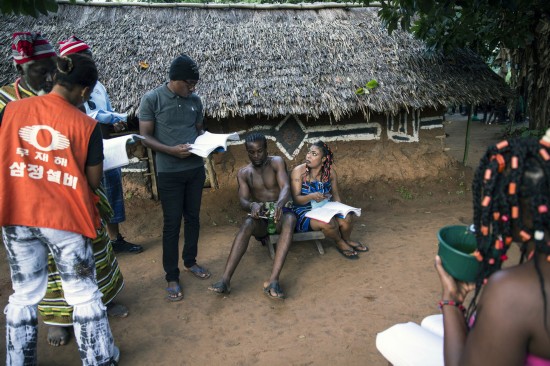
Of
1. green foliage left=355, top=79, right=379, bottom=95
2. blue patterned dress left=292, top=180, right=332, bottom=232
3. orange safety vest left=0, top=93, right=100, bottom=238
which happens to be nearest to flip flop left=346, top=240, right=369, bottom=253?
blue patterned dress left=292, top=180, right=332, bottom=232

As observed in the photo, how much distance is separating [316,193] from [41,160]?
2648 mm

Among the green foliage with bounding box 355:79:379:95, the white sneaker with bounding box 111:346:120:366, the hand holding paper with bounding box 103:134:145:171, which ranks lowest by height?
the white sneaker with bounding box 111:346:120:366

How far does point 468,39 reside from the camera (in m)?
5.51

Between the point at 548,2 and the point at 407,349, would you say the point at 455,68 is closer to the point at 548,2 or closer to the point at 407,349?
the point at 548,2

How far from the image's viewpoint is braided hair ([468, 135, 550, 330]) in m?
1.24

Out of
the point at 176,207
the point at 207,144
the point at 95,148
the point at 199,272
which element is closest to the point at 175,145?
the point at 207,144

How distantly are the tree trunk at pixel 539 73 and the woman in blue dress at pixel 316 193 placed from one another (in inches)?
180

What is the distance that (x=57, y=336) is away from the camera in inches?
116

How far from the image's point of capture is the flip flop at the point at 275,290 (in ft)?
11.3

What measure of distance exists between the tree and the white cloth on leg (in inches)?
117

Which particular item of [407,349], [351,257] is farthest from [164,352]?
[351,257]

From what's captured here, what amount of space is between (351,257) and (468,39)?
364cm

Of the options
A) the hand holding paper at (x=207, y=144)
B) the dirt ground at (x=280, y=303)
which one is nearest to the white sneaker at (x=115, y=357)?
the dirt ground at (x=280, y=303)

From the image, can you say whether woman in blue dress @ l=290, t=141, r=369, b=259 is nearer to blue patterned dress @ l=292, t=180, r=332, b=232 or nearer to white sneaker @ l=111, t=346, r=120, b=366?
blue patterned dress @ l=292, t=180, r=332, b=232
